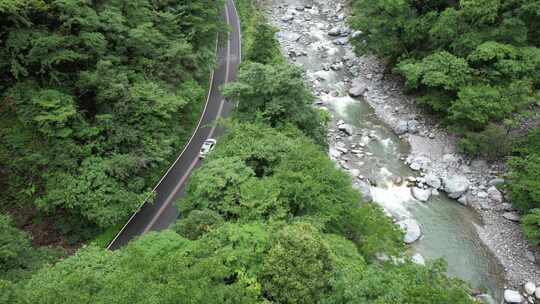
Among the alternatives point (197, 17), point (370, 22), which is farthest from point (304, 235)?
point (370, 22)

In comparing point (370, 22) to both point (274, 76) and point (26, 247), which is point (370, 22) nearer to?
point (274, 76)

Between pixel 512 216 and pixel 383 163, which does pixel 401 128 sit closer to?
pixel 383 163

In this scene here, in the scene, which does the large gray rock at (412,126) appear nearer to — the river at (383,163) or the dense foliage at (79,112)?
the river at (383,163)

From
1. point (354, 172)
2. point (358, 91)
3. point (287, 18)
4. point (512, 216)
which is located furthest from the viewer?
point (287, 18)

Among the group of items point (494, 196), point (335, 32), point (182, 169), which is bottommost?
point (494, 196)

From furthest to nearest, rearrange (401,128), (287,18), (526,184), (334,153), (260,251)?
1. (287,18)
2. (401,128)
3. (334,153)
4. (526,184)
5. (260,251)

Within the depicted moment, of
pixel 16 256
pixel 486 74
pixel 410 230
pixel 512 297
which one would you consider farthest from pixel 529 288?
pixel 16 256

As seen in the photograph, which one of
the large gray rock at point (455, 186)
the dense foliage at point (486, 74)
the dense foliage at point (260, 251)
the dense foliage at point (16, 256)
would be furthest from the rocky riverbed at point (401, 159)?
the dense foliage at point (16, 256)
